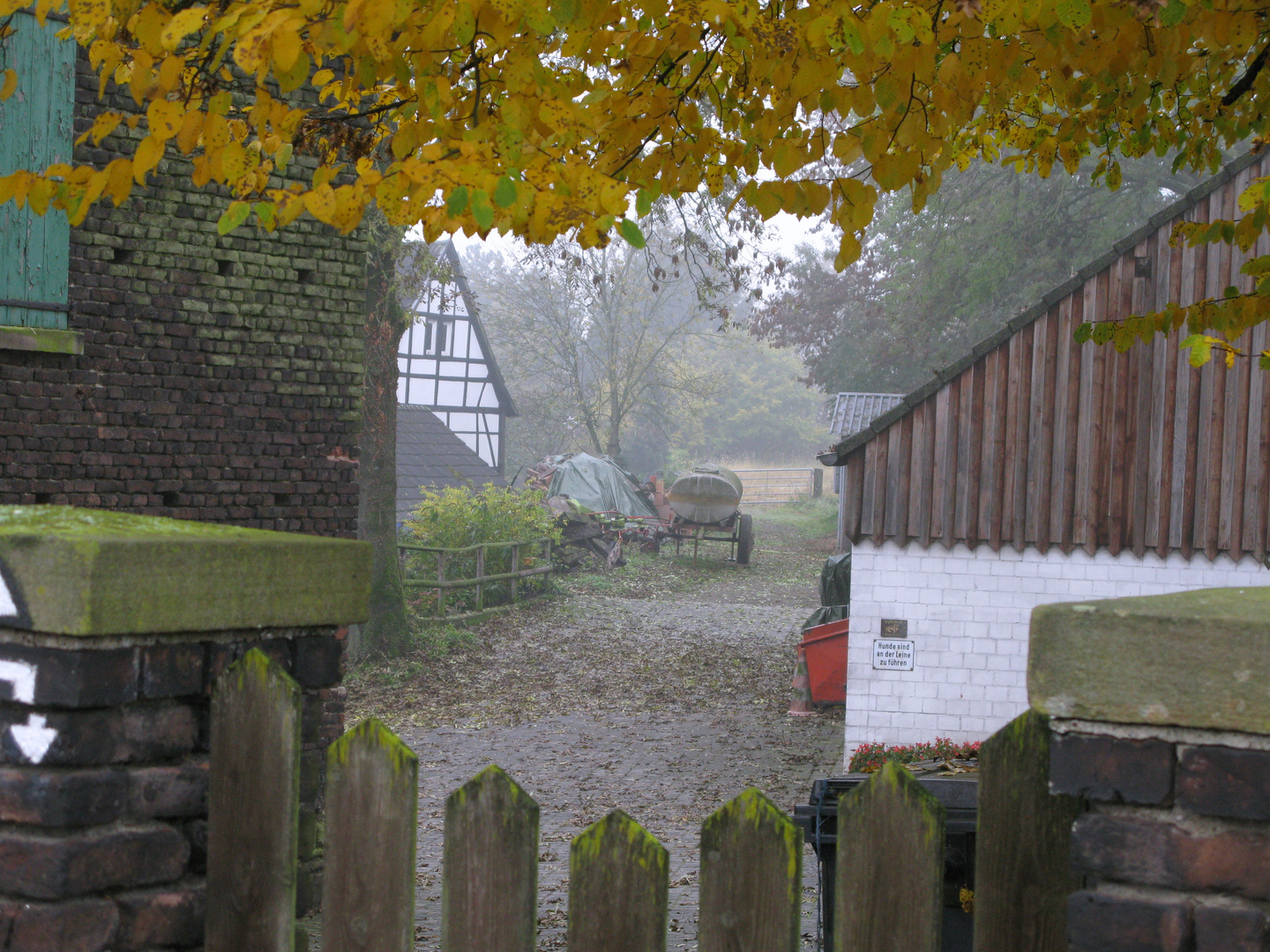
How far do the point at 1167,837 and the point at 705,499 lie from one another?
2662 cm

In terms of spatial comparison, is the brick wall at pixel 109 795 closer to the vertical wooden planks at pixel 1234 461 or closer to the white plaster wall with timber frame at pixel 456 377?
the vertical wooden planks at pixel 1234 461

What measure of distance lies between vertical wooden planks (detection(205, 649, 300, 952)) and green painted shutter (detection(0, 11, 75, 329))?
17.3ft

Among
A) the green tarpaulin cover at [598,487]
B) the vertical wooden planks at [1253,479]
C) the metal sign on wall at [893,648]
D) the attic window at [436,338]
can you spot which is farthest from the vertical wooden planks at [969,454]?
the attic window at [436,338]

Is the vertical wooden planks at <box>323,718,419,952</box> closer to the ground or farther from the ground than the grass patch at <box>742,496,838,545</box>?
farther from the ground

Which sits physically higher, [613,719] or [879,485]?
[879,485]

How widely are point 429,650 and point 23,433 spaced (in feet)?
32.6

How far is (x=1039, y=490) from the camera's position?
1026 centimetres

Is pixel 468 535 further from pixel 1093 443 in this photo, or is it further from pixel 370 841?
pixel 370 841

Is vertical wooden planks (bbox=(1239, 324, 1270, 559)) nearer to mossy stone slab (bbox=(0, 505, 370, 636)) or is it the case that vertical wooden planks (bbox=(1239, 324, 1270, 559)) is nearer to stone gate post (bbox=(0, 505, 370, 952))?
mossy stone slab (bbox=(0, 505, 370, 636))

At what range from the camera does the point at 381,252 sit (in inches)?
562

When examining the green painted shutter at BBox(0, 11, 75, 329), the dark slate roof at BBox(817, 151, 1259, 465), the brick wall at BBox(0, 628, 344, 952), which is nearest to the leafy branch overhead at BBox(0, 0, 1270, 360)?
the brick wall at BBox(0, 628, 344, 952)

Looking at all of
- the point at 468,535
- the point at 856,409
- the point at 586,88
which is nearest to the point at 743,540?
the point at 856,409

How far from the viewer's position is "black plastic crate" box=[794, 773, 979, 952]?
428 centimetres

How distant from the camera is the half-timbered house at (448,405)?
2998 cm
